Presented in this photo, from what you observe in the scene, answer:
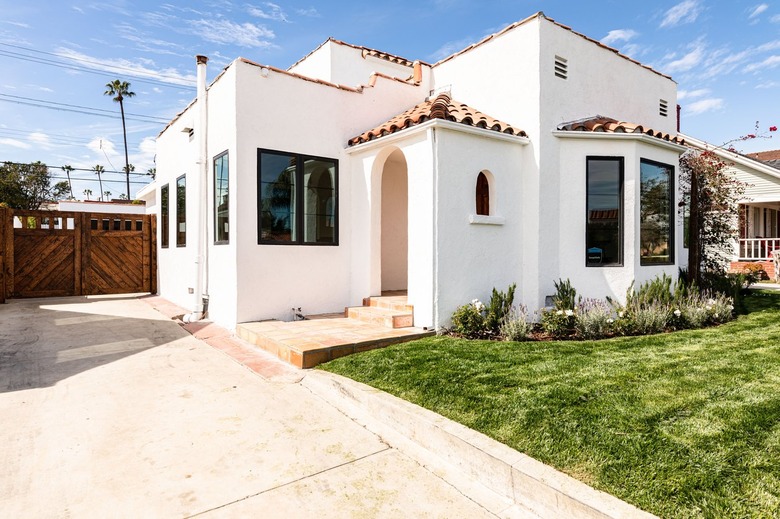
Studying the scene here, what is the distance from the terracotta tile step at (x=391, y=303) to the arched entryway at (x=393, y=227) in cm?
197

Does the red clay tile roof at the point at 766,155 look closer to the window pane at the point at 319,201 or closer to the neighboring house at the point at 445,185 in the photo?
the neighboring house at the point at 445,185

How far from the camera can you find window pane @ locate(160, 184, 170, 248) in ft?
42.3

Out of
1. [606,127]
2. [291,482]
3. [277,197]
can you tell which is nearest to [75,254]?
[277,197]

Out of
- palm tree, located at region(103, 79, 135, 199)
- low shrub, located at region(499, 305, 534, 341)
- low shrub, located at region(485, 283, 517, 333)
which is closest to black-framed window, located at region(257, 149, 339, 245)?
low shrub, located at region(485, 283, 517, 333)

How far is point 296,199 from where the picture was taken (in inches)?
328

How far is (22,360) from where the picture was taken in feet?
20.6

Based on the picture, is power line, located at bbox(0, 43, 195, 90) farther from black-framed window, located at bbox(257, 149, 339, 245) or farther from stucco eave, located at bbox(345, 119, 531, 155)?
stucco eave, located at bbox(345, 119, 531, 155)

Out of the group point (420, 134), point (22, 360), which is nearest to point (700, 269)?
point (420, 134)

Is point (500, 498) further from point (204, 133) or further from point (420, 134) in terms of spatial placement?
point (204, 133)

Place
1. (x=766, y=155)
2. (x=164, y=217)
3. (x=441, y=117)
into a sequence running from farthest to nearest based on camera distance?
(x=766, y=155), (x=164, y=217), (x=441, y=117)

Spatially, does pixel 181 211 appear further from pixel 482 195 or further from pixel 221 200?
pixel 482 195

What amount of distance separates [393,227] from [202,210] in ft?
14.5

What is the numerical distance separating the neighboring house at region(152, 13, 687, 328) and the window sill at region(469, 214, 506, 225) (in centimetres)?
3

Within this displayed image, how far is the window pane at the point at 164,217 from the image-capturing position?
1290 centimetres
